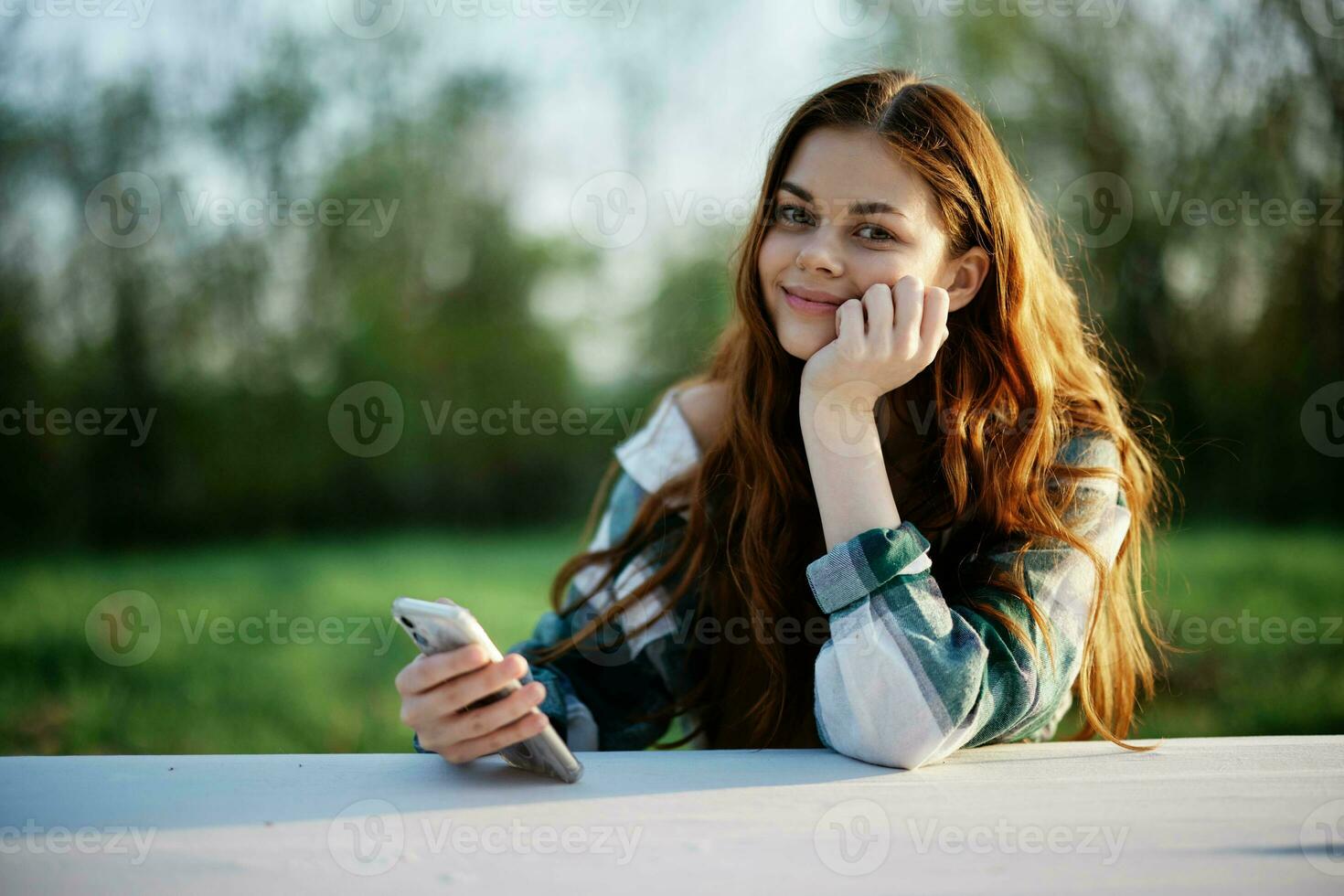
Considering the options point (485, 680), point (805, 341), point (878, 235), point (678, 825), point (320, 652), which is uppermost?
point (878, 235)

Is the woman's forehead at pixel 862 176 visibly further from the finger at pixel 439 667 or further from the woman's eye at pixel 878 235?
the finger at pixel 439 667

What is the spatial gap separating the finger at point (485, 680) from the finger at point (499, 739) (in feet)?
0.15

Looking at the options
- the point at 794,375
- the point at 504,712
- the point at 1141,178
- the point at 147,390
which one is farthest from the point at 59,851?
the point at 1141,178

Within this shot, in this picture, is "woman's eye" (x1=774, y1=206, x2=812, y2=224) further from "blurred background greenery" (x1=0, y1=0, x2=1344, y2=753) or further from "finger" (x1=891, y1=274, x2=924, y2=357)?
"blurred background greenery" (x1=0, y1=0, x2=1344, y2=753)

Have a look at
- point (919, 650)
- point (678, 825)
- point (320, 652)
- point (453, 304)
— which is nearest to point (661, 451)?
point (919, 650)

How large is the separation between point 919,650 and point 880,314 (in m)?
0.48

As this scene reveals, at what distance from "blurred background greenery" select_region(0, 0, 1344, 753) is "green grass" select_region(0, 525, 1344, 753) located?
1 centimetres

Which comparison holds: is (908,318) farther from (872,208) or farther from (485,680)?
(485,680)

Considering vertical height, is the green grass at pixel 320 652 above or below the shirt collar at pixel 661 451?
below

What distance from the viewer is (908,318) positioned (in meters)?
1.43

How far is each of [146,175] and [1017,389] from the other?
380cm

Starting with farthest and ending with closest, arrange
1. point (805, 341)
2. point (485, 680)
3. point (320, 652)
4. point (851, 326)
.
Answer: point (320, 652)
point (805, 341)
point (851, 326)
point (485, 680)

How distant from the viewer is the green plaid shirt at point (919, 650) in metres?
1.22

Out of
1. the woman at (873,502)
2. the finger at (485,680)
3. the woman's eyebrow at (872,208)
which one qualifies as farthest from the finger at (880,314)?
the finger at (485,680)
